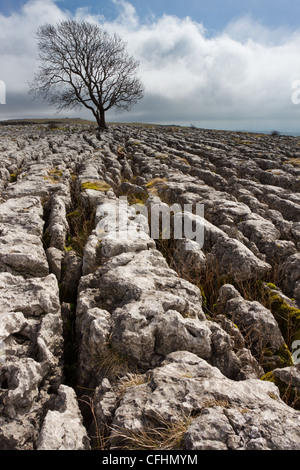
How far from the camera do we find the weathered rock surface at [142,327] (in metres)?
3.19

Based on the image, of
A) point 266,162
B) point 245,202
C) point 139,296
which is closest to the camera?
point 139,296

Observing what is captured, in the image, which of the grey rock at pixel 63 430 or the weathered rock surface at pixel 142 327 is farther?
the weathered rock surface at pixel 142 327

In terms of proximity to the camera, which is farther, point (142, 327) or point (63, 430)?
point (142, 327)

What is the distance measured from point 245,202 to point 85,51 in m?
47.4

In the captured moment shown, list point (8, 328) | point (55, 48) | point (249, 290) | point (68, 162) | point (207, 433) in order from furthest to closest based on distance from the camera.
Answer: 1. point (55, 48)
2. point (68, 162)
3. point (249, 290)
4. point (8, 328)
5. point (207, 433)

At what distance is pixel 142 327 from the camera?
4418 mm

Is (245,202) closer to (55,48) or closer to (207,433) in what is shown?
(207,433)

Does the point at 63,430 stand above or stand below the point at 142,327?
below

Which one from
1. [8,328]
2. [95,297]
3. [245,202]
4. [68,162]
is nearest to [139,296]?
[95,297]

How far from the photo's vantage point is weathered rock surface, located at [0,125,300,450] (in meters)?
3.19

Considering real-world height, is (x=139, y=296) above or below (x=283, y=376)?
above

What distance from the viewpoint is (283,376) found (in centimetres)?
437

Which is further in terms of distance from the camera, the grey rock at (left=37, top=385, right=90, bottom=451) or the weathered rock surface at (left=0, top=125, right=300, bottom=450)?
the weathered rock surface at (left=0, top=125, right=300, bottom=450)

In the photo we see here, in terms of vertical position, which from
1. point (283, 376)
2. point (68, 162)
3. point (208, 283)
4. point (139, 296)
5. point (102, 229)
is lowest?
point (283, 376)
